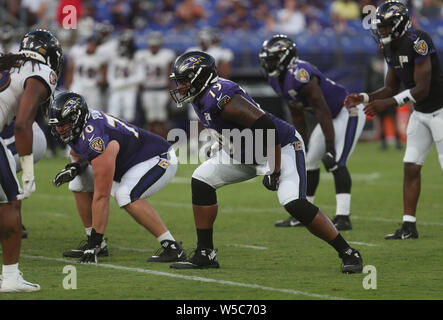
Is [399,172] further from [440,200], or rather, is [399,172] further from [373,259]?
[373,259]

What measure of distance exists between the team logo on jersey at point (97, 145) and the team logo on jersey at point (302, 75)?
2334mm

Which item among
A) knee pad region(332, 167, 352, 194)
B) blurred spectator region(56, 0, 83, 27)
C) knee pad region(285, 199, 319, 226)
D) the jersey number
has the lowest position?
knee pad region(285, 199, 319, 226)

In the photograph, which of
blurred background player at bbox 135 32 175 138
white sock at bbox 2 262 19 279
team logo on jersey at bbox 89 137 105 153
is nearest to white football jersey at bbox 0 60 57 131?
team logo on jersey at bbox 89 137 105 153

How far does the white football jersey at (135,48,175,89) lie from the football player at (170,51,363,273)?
9.24 metres

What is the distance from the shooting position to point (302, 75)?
25.5 ft

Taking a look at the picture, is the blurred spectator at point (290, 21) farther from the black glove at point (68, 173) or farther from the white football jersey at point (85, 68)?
the black glove at point (68, 173)

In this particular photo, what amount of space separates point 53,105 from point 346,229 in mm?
3164

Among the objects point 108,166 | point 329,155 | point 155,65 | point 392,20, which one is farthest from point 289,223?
point 155,65

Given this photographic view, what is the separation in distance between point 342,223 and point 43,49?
346 cm

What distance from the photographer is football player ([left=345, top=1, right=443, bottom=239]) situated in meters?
6.98

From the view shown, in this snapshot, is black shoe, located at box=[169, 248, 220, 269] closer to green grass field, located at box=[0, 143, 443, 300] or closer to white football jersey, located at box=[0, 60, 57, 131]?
green grass field, located at box=[0, 143, 443, 300]

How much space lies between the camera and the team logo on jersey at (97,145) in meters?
6.09

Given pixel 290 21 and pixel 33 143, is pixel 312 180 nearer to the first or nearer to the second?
pixel 33 143

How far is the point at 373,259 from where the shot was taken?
6.38 m
